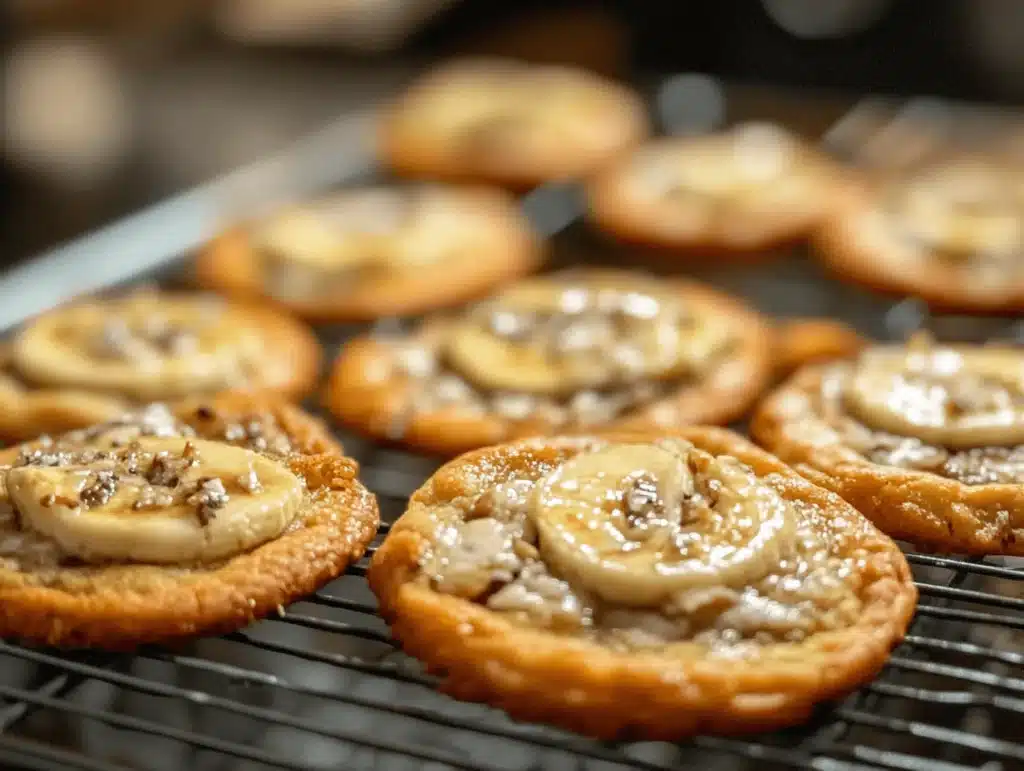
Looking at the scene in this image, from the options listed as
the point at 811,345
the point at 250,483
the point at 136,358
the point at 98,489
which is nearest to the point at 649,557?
the point at 250,483

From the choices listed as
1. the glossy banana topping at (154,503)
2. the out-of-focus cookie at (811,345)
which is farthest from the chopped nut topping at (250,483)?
the out-of-focus cookie at (811,345)

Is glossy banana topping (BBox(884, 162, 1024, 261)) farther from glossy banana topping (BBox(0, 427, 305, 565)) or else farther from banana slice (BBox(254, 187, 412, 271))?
glossy banana topping (BBox(0, 427, 305, 565))

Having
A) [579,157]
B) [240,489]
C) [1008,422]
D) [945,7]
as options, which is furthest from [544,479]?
[945,7]

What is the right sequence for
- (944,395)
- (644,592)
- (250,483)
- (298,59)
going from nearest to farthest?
(644,592), (250,483), (944,395), (298,59)

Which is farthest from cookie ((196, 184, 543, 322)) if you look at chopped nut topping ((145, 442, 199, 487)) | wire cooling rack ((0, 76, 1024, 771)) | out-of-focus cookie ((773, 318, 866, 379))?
chopped nut topping ((145, 442, 199, 487))

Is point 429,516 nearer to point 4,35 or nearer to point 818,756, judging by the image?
point 818,756

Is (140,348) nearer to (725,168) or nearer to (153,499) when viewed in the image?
(153,499)
